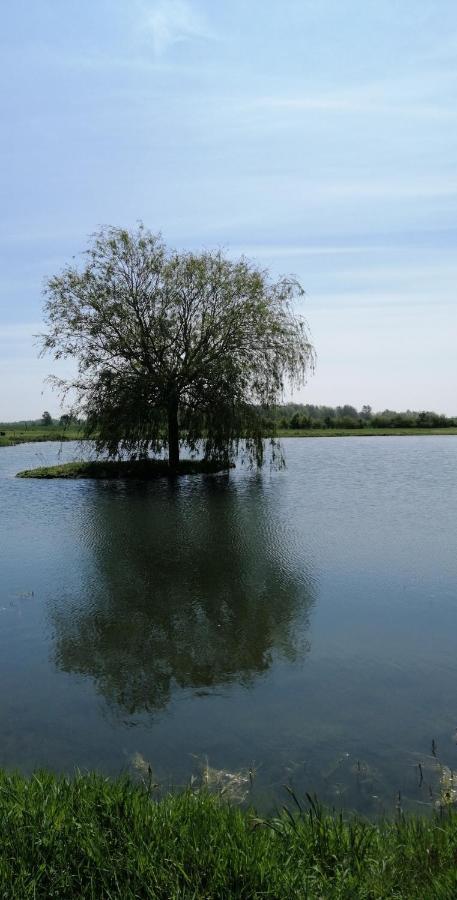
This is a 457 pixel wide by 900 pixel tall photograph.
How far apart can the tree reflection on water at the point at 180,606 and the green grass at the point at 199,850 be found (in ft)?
5.94

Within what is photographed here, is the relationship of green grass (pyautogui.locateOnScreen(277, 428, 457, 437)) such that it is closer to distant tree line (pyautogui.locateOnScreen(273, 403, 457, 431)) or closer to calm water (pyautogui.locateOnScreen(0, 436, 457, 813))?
distant tree line (pyautogui.locateOnScreen(273, 403, 457, 431))

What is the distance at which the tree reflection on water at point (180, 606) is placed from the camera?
6117mm

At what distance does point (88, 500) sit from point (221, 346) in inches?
330

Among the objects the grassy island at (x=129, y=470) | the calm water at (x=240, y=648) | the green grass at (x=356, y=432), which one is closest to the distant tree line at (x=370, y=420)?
the green grass at (x=356, y=432)

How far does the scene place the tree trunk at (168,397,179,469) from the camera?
24.2m

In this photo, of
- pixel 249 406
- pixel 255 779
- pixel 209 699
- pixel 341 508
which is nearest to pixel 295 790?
pixel 255 779

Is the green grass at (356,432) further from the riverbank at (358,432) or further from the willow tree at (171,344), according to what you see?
the willow tree at (171,344)

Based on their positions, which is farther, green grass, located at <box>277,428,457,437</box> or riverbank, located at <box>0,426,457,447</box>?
green grass, located at <box>277,428,457,437</box>

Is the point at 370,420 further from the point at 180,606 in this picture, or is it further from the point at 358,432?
the point at 180,606

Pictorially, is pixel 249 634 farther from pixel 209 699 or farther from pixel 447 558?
pixel 447 558

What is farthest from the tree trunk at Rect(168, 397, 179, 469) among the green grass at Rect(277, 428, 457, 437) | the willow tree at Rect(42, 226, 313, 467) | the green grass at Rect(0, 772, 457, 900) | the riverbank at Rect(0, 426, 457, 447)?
the green grass at Rect(277, 428, 457, 437)

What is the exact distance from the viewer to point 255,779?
13.7 feet

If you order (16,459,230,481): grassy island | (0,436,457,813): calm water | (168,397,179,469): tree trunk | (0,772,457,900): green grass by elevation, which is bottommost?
(0,436,457,813): calm water

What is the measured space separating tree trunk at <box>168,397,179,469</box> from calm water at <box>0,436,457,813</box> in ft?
32.0
